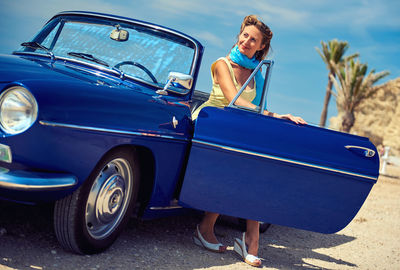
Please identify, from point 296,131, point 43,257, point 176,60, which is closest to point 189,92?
point 176,60

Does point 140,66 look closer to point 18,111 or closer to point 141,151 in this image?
point 141,151

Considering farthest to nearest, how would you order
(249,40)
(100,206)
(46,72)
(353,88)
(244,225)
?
(353,88)
(244,225)
(249,40)
(100,206)
(46,72)

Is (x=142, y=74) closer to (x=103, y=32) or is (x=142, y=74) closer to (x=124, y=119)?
(x=103, y=32)

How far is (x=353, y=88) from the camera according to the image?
→ 2281 cm

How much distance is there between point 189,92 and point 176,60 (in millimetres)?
313

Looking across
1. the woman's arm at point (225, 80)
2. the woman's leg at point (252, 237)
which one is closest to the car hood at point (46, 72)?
the woman's arm at point (225, 80)

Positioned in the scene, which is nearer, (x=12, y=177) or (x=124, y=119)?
(x=12, y=177)

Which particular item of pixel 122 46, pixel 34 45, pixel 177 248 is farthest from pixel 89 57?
pixel 177 248

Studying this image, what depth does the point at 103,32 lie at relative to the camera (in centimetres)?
377

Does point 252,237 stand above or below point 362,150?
below

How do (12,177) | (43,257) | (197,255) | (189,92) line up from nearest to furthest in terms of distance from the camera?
(12,177)
(43,257)
(197,255)
(189,92)

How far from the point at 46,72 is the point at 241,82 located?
5.64ft

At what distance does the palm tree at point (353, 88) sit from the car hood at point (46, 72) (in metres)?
20.9

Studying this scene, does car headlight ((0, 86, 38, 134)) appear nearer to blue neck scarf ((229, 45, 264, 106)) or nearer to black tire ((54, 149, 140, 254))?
black tire ((54, 149, 140, 254))
